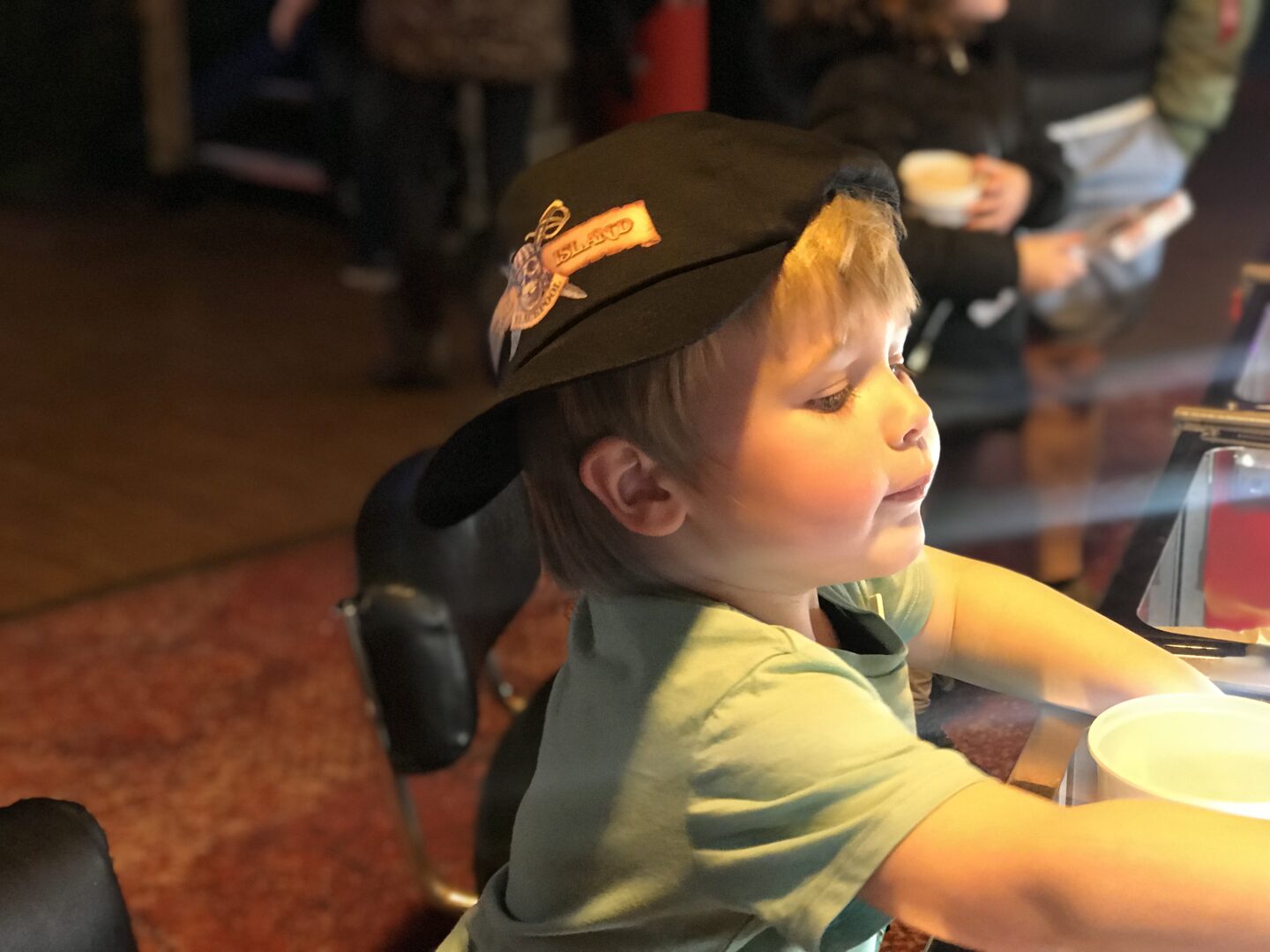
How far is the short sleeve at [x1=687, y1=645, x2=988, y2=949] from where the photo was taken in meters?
0.64

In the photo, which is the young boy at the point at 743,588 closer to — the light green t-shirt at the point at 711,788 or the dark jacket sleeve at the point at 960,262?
the light green t-shirt at the point at 711,788

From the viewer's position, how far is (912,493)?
713mm

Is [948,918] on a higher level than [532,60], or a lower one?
higher

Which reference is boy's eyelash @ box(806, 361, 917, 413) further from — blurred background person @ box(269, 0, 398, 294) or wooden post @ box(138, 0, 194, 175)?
wooden post @ box(138, 0, 194, 175)

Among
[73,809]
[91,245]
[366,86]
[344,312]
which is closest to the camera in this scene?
[73,809]

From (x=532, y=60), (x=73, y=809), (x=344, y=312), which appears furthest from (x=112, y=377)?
(x=73, y=809)

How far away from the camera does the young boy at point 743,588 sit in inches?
24.6

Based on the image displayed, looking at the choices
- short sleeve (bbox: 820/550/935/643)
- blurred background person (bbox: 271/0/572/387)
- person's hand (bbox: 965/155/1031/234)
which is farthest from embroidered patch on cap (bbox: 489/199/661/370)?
blurred background person (bbox: 271/0/572/387)

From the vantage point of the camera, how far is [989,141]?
1843mm

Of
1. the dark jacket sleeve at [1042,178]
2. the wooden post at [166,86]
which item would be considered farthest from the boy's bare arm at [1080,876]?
the wooden post at [166,86]

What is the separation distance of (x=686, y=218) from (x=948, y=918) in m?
0.33

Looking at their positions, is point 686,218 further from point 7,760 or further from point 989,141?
point 7,760

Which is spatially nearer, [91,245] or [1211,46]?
[1211,46]

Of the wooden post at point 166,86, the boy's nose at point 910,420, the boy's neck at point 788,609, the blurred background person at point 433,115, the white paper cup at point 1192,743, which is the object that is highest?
the boy's nose at point 910,420
